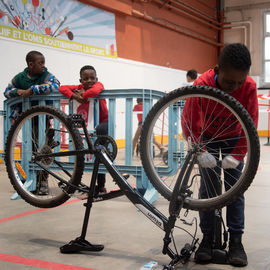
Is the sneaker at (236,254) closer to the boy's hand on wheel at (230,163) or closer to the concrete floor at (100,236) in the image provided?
the concrete floor at (100,236)

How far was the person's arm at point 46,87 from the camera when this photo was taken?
357 centimetres

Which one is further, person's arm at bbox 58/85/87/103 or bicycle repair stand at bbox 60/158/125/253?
person's arm at bbox 58/85/87/103

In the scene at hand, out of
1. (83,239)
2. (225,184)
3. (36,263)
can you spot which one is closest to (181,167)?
(225,184)

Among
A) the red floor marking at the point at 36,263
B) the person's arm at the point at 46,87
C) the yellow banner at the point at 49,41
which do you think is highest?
the yellow banner at the point at 49,41

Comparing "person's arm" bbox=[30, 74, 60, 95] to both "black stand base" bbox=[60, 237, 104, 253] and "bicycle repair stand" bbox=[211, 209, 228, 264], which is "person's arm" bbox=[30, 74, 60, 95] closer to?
"black stand base" bbox=[60, 237, 104, 253]

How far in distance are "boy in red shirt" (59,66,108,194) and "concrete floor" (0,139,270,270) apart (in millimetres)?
530

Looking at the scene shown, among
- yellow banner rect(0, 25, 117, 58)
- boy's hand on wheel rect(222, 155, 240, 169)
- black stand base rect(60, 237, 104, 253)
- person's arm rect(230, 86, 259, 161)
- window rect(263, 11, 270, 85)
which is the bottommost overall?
black stand base rect(60, 237, 104, 253)

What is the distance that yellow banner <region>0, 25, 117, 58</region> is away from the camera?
20.8ft

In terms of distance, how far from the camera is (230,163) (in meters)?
1.77

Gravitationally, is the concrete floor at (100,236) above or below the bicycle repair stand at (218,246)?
below

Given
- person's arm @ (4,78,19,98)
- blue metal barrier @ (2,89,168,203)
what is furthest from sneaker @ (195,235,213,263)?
person's arm @ (4,78,19,98)

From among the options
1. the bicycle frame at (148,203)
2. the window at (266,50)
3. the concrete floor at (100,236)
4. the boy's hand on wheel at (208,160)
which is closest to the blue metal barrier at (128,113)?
the concrete floor at (100,236)

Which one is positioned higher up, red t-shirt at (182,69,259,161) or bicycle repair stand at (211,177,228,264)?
red t-shirt at (182,69,259,161)

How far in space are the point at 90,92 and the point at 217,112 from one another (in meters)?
1.67
